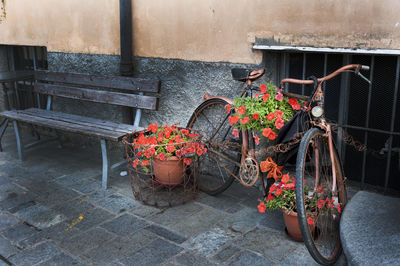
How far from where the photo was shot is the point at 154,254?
318cm

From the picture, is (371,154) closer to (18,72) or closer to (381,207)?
(381,207)

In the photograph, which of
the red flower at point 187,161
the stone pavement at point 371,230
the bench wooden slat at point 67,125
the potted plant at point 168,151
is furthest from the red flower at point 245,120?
the bench wooden slat at point 67,125

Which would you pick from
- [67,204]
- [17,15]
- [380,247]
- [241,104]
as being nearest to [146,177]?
[67,204]

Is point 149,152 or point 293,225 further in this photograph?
point 149,152

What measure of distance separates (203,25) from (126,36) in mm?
1055

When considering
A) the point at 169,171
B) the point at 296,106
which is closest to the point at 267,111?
the point at 296,106

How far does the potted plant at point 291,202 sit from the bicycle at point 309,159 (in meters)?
0.03

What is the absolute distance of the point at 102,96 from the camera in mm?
5047

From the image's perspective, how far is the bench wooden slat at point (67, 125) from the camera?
4.31 meters

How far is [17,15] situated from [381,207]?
550 cm

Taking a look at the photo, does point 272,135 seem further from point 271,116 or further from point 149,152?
point 149,152

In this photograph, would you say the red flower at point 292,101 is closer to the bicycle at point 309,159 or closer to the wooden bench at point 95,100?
the bicycle at point 309,159

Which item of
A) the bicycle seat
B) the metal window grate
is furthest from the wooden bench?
the metal window grate

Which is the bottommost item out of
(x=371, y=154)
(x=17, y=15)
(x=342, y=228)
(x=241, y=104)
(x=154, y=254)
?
(x=154, y=254)
